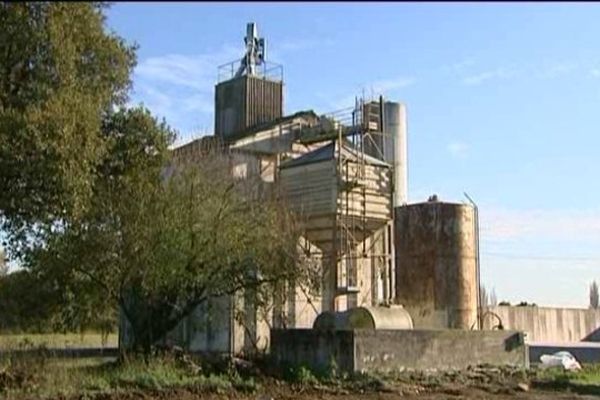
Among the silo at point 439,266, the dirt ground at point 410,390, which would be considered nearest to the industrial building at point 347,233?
the silo at point 439,266

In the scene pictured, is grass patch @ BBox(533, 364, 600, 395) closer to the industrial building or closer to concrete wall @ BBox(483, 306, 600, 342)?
the industrial building

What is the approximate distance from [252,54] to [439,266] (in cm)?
1265

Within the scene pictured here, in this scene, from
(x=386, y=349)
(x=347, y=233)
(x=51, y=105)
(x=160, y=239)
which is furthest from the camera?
(x=347, y=233)

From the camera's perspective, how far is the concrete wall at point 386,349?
23875mm

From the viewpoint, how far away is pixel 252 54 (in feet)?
123

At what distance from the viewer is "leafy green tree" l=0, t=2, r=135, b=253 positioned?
17.1 metres

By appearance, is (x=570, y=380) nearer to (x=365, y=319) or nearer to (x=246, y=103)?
(x=365, y=319)

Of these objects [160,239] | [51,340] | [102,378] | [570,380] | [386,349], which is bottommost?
[570,380]

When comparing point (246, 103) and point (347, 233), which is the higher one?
point (246, 103)

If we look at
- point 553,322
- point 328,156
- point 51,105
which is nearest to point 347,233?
point 328,156

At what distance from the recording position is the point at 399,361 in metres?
24.6

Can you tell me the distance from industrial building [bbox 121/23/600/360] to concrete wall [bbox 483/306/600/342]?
1199 cm

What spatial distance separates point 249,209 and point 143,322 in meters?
4.48

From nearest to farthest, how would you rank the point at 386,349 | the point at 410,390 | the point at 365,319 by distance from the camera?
the point at 410,390 → the point at 386,349 → the point at 365,319
